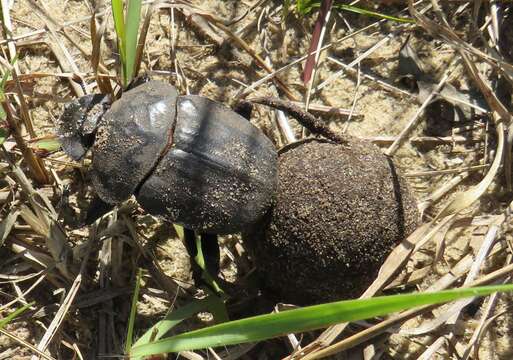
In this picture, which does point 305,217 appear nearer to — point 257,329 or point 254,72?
point 257,329

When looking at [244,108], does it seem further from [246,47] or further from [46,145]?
[46,145]

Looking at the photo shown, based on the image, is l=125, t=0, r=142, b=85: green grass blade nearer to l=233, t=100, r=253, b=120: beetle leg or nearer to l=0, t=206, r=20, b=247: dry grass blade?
l=233, t=100, r=253, b=120: beetle leg

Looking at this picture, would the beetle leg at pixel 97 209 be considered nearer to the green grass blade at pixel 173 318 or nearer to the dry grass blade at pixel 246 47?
the green grass blade at pixel 173 318

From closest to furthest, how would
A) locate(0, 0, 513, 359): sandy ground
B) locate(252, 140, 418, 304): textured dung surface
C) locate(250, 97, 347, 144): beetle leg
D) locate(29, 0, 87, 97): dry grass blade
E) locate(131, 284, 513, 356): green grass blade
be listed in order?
locate(131, 284, 513, 356): green grass blade
locate(252, 140, 418, 304): textured dung surface
locate(250, 97, 347, 144): beetle leg
locate(0, 0, 513, 359): sandy ground
locate(29, 0, 87, 97): dry grass blade

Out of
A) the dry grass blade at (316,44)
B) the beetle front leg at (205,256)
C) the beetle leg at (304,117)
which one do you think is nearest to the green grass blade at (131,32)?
the beetle leg at (304,117)

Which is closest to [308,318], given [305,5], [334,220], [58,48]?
[334,220]

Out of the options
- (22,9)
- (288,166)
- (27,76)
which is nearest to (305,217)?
(288,166)

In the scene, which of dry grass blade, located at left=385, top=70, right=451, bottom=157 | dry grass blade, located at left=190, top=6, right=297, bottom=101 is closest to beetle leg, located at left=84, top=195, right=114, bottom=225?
dry grass blade, located at left=190, top=6, right=297, bottom=101
